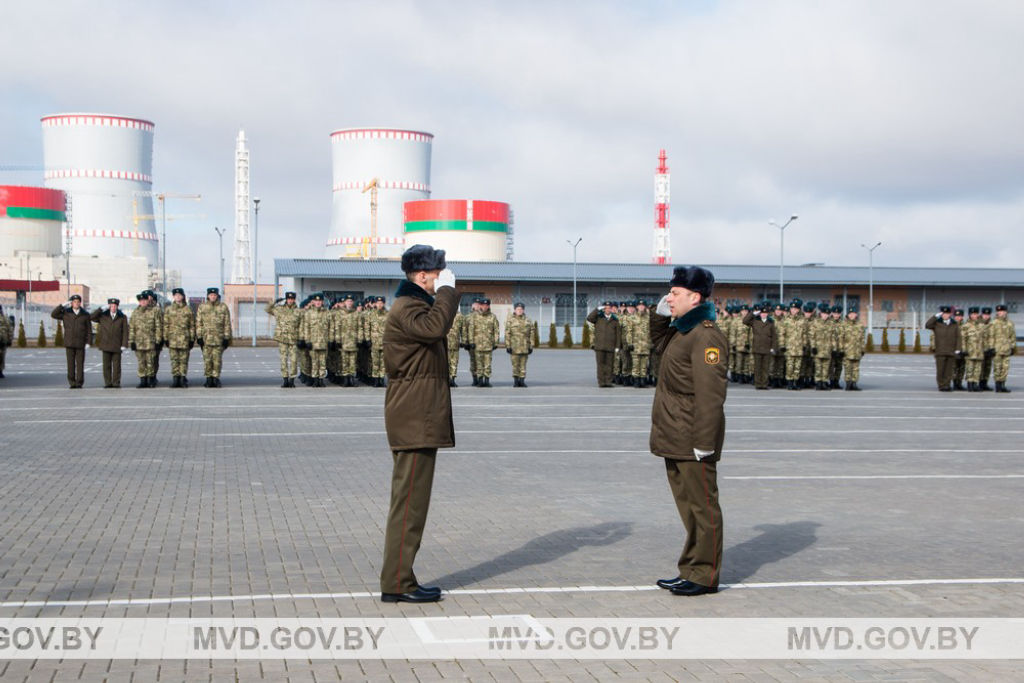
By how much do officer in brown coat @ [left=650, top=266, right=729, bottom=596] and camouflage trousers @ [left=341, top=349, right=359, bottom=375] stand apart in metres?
18.6

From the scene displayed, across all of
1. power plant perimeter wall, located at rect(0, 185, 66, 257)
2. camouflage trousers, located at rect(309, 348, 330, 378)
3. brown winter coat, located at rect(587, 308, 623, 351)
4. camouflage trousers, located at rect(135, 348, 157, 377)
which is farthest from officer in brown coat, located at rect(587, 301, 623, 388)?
power plant perimeter wall, located at rect(0, 185, 66, 257)

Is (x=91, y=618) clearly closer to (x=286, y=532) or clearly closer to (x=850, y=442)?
(x=286, y=532)

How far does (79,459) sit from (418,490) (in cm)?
724

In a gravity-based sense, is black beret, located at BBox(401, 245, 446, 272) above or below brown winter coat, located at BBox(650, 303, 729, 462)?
above

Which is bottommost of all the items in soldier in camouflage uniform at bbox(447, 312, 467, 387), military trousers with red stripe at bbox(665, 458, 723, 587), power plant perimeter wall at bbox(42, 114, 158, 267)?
military trousers with red stripe at bbox(665, 458, 723, 587)

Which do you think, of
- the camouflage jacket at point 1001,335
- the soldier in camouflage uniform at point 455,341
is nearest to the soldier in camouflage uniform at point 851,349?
the camouflage jacket at point 1001,335

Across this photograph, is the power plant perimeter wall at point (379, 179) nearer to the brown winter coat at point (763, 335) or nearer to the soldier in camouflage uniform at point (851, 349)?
the brown winter coat at point (763, 335)

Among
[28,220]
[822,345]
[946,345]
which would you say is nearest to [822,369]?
[822,345]

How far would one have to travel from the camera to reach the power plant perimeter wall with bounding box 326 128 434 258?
8419 cm

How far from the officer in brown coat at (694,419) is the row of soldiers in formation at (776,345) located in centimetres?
1833

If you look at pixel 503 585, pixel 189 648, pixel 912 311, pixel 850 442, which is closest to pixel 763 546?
pixel 503 585

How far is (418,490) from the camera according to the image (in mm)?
6180

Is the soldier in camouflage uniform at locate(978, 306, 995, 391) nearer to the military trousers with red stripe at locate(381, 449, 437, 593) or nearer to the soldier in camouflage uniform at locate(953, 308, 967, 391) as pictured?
the soldier in camouflage uniform at locate(953, 308, 967, 391)

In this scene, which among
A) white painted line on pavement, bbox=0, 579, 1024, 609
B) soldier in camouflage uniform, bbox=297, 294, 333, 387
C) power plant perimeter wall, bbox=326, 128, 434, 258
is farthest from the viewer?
power plant perimeter wall, bbox=326, 128, 434, 258
